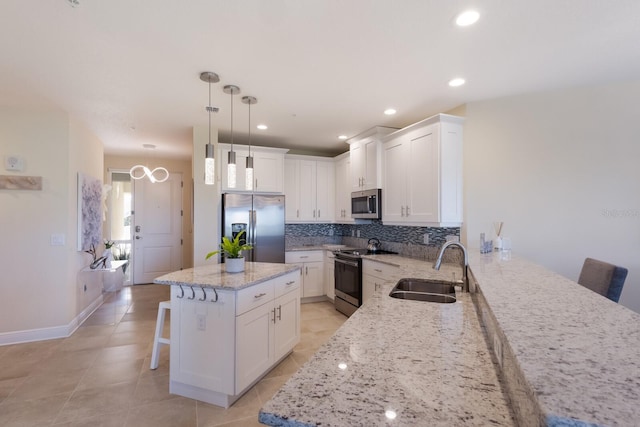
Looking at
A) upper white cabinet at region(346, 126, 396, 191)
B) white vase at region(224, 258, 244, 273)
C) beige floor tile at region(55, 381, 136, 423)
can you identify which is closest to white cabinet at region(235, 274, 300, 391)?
white vase at region(224, 258, 244, 273)

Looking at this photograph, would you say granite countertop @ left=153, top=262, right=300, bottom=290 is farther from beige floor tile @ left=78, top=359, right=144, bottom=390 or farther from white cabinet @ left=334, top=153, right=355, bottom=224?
white cabinet @ left=334, top=153, right=355, bottom=224

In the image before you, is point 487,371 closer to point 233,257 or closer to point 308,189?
point 233,257

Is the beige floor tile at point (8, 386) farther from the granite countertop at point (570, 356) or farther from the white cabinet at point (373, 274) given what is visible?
the granite countertop at point (570, 356)

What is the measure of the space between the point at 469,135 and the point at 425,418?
10.0 feet

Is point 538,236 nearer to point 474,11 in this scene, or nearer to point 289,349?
point 474,11

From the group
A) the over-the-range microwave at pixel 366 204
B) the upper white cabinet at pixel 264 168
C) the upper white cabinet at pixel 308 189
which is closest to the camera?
the over-the-range microwave at pixel 366 204

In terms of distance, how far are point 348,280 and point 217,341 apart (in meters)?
2.21

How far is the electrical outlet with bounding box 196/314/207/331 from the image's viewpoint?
2.18m

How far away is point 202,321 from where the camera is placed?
2.18 metres

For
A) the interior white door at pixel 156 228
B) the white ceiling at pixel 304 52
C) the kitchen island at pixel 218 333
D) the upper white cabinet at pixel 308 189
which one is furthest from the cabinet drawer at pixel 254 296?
the interior white door at pixel 156 228

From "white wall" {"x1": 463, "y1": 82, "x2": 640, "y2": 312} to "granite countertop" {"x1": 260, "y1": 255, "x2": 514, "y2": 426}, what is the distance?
209 cm

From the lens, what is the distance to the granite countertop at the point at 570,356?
Result: 0.54m

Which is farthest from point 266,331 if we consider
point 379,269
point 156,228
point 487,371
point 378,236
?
point 156,228

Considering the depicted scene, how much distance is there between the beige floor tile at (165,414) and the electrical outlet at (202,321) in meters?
0.56
